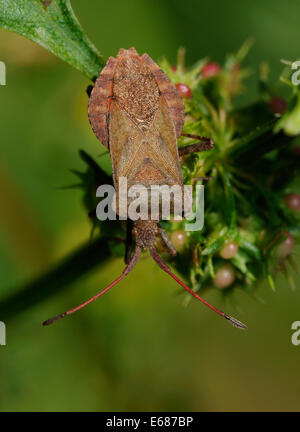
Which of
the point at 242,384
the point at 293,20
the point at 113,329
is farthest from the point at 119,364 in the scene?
the point at 293,20

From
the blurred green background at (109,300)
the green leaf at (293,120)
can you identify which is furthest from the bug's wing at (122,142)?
the blurred green background at (109,300)

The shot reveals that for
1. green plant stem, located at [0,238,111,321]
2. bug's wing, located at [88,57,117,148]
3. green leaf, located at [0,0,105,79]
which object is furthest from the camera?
green plant stem, located at [0,238,111,321]

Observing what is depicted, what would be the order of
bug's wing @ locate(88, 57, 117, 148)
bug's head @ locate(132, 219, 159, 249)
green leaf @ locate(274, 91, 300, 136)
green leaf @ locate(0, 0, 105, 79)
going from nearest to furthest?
1. green leaf @ locate(274, 91, 300, 136)
2. green leaf @ locate(0, 0, 105, 79)
3. bug's wing @ locate(88, 57, 117, 148)
4. bug's head @ locate(132, 219, 159, 249)

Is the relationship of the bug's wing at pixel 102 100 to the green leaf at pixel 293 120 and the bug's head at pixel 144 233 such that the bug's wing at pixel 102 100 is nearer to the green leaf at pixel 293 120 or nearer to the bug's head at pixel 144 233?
the bug's head at pixel 144 233

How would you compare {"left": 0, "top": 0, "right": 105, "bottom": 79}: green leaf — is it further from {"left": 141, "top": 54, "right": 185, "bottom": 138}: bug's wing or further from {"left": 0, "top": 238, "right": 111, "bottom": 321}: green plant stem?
{"left": 0, "top": 238, "right": 111, "bottom": 321}: green plant stem

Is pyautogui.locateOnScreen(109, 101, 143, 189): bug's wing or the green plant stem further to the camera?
the green plant stem

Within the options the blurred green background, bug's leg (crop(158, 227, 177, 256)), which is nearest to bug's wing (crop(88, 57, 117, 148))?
bug's leg (crop(158, 227, 177, 256))

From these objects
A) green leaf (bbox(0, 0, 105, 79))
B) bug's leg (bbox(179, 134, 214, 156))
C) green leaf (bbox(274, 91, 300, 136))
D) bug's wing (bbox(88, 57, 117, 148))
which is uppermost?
green leaf (bbox(0, 0, 105, 79))

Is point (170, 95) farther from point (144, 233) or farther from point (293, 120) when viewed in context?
point (293, 120)
